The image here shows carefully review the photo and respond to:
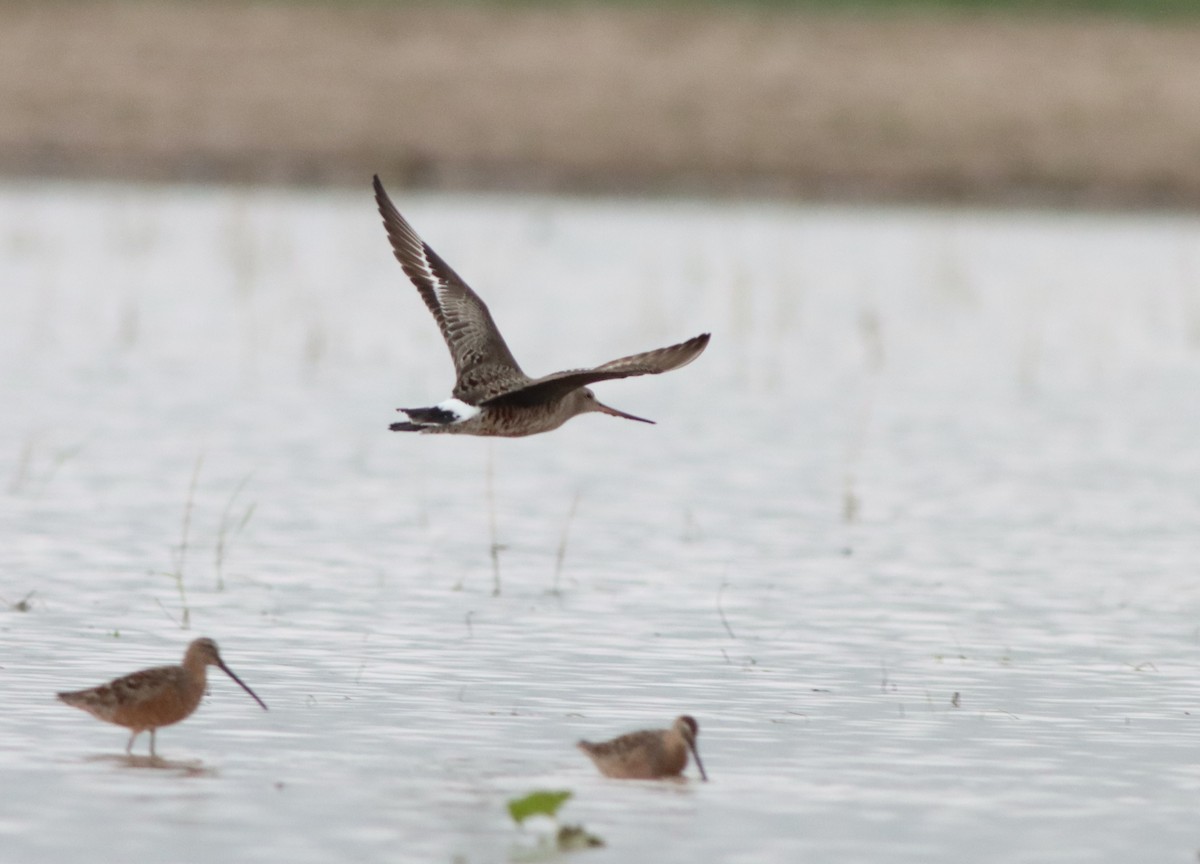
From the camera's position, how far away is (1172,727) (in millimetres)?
8695

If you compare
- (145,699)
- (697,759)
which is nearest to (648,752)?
(697,759)

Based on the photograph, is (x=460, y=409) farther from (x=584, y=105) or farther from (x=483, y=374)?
(x=584, y=105)

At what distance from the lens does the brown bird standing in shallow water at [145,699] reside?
7855mm

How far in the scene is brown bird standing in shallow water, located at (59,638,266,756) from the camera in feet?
25.8

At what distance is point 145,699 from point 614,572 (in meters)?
4.18

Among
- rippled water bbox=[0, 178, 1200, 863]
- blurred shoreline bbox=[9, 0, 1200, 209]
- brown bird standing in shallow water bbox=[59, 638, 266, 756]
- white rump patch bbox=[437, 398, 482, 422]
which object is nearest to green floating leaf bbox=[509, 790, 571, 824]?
rippled water bbox=[0, 178, 1200, 863]

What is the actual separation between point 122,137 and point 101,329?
15474 mm

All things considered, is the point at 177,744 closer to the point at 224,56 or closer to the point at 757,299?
the point at 757,299

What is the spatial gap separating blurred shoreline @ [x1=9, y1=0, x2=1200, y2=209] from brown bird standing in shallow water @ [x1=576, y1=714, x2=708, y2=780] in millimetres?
28827

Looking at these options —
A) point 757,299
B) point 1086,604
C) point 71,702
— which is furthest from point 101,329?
point 71,702

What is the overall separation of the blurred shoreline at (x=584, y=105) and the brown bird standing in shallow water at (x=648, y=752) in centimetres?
2883

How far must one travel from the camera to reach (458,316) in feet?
37.2

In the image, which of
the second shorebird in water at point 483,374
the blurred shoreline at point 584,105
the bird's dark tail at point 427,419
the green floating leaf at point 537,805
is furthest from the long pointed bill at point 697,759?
the blurred shoreline at point 584,105

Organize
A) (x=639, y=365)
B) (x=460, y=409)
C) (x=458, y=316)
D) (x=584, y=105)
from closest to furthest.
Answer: (x=639, y=365) → (x=460, y=409) → (x=458, y=316) → (x=584, y=105)
